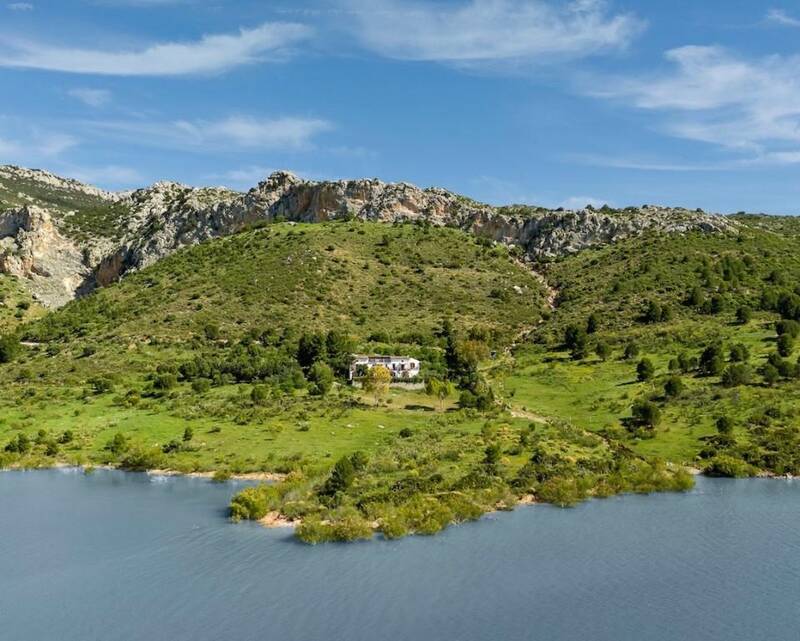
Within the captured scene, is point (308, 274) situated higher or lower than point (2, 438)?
higher

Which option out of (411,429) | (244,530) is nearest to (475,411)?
(411,429)

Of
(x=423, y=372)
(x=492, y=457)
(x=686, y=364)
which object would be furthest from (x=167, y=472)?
→ (x=686, y=364)

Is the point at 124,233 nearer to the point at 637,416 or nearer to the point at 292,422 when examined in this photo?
the point at 292,422

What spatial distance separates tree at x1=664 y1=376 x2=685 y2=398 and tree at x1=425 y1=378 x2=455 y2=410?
20.5 metres

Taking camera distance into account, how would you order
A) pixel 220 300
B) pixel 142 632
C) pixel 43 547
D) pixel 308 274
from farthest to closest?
A: pixel 308 274 < pixel 220 300 < pixel 43 547 < pixel 142 632

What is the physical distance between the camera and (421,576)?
107ft

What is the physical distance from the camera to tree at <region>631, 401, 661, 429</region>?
6134 centimetres

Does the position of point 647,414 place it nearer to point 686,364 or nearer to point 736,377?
point 736,377

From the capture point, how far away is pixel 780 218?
16700 cm

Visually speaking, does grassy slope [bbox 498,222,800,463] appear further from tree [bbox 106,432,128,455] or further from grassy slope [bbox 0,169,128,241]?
grassy slope [bbox 0,169,128,241]

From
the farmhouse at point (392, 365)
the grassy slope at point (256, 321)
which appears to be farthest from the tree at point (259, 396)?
the farmhouse at point (392, 365)

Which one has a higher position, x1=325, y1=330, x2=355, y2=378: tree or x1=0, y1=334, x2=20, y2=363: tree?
x1=325, y1=330, x2=355, y2=378: tree

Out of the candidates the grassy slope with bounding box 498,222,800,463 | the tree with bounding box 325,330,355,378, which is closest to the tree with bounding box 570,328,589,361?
the grassy slope with bounding box 498,222,800,463

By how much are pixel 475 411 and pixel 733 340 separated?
33939 mm
